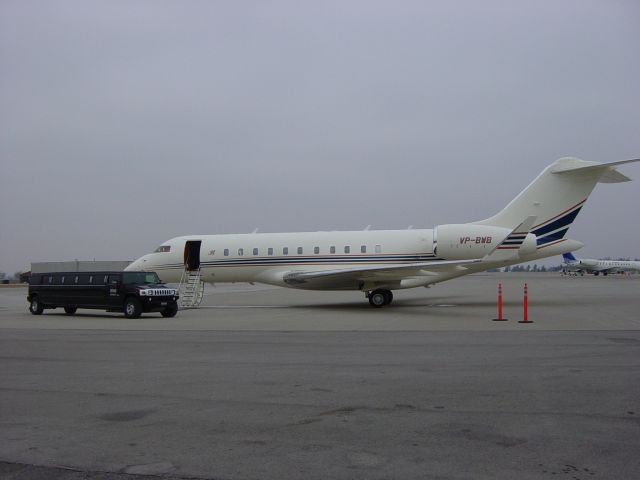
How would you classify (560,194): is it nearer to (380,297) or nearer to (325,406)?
(380,297)

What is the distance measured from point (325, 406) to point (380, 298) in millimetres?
17771

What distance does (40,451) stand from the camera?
5.45m

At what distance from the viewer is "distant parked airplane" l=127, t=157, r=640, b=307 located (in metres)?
23.9

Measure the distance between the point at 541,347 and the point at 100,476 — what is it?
9.25m

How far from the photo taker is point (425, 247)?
24734mm

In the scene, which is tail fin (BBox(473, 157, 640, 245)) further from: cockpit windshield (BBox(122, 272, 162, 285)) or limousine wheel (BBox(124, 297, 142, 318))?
limousine wheel (BBox(124, 297, 142, 318))

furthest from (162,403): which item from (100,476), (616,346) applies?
(616,346)

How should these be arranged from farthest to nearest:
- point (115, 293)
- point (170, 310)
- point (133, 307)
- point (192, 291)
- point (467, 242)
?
1. point (192, 291)
2. point (467, 242)
3. point (170, 310)
4. point (115, 293)
5. point (133, 307)

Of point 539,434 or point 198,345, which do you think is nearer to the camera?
point 539,434

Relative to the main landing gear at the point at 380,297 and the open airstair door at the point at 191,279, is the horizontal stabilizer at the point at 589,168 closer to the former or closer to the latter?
the main landing gear at the point at 380,297

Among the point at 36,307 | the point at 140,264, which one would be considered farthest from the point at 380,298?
the point at 36,307

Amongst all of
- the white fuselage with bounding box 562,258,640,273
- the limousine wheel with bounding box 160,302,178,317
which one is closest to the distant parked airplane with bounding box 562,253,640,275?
the white fuselage with bounding box 562,258,640,273

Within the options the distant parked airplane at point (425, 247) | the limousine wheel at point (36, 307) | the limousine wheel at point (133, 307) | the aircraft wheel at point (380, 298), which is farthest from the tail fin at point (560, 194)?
the limousine wheel at point (36, 307)

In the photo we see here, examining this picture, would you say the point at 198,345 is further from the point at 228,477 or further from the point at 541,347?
the point at 228,477
